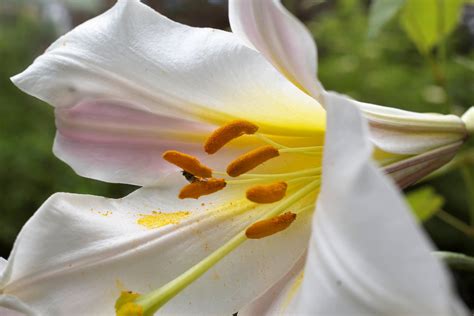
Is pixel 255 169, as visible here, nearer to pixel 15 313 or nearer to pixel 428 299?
pixel 15 313

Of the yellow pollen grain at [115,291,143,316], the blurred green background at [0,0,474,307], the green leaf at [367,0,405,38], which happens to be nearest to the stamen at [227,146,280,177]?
the yellow pollen grain at [115,291,143,316]

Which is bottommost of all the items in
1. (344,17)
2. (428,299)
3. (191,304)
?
(344,17)

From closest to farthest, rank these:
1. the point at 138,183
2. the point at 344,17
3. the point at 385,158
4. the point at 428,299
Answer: the point at 428,299 → the point at 385,158 → the point at 138,183 → the point at 344,17

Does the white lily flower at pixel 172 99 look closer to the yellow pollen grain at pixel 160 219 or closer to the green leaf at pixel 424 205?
the yellow pollen grain at pixel 160 219

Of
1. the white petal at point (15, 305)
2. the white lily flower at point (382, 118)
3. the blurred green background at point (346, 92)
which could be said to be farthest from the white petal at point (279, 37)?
the blurred green background at point (346, 92)

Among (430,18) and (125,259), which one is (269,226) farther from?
(430,18)

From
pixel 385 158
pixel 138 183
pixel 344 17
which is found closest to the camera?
pixel 385 158

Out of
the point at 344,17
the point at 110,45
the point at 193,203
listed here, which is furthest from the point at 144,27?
the point at 344,17

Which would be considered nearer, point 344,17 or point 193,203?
point 193,203
